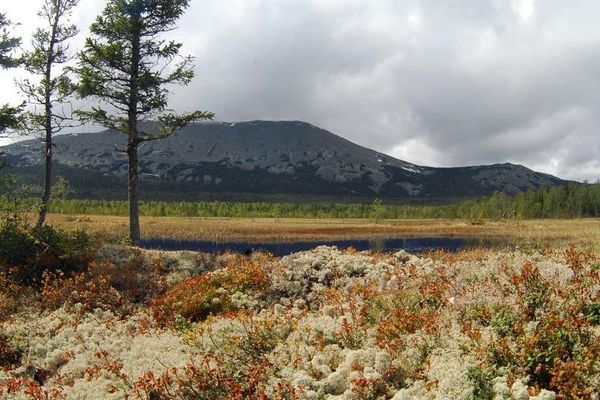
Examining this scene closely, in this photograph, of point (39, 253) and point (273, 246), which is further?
point (273, 246)

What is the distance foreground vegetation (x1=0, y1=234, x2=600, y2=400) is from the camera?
615 centimetres

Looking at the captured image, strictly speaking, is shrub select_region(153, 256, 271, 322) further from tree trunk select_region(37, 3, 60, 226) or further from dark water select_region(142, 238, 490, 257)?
dark water select_region(142, 238, 490, 257)

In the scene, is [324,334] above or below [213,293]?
above

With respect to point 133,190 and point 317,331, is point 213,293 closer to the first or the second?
point 317,331

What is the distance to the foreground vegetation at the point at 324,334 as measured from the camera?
20.2ft

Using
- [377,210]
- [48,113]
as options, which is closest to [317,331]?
[48,113]

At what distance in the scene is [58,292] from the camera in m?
13.4

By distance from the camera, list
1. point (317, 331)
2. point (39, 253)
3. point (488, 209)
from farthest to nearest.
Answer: point (488, 209), point (39, 253), point (317, 331)

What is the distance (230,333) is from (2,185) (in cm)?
1707

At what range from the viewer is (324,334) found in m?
8.14

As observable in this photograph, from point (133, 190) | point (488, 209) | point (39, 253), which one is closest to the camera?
point (39, 253)

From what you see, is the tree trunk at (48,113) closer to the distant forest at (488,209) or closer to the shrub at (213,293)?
the shrub at (213,293)

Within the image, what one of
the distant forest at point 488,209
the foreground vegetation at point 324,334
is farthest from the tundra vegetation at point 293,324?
the distant forest at point 488,209

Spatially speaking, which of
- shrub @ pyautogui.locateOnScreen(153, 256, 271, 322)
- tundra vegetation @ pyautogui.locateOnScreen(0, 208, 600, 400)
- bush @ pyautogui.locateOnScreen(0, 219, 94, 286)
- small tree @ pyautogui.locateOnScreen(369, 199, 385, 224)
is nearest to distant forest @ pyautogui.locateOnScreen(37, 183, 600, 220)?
small tree @ pyautogui.locateOnScreen(369, 199, 385, 224)
